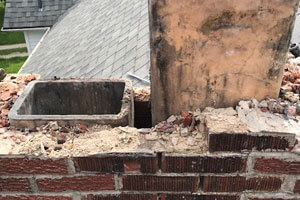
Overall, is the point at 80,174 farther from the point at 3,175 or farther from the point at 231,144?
the point at 231,144

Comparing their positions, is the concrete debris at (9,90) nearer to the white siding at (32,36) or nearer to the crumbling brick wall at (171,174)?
the crumbling brick wall at (171,174)

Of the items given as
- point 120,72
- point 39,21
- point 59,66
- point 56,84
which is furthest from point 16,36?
point 56,84

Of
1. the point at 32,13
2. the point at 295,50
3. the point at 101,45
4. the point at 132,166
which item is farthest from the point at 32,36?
the point at 132,166

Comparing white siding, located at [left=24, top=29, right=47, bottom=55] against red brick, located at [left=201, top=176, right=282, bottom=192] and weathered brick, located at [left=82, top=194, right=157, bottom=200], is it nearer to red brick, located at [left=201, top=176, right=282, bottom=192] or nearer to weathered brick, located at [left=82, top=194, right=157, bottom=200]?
weathered brick, located at [left=82, top=194, right=157, bottom=200]

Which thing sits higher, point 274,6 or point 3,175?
point 274,6

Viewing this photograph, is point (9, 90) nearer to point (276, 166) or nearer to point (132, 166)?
point (132, 166)

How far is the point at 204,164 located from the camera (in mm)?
1528

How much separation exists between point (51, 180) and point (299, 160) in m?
1.20

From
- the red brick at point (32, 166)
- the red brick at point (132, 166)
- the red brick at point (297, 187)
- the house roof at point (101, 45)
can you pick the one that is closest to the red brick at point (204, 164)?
the red brick at point (132, 166)

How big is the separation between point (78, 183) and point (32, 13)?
46.0 feet

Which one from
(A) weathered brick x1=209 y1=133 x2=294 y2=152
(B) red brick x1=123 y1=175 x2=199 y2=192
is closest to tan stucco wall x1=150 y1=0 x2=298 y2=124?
(A) weathered brick x1=209 y1=133 x2=294 y2=152

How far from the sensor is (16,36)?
21.2m

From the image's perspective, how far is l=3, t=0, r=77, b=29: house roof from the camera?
13.8 m

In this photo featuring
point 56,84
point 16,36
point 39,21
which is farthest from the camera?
point 16,36
